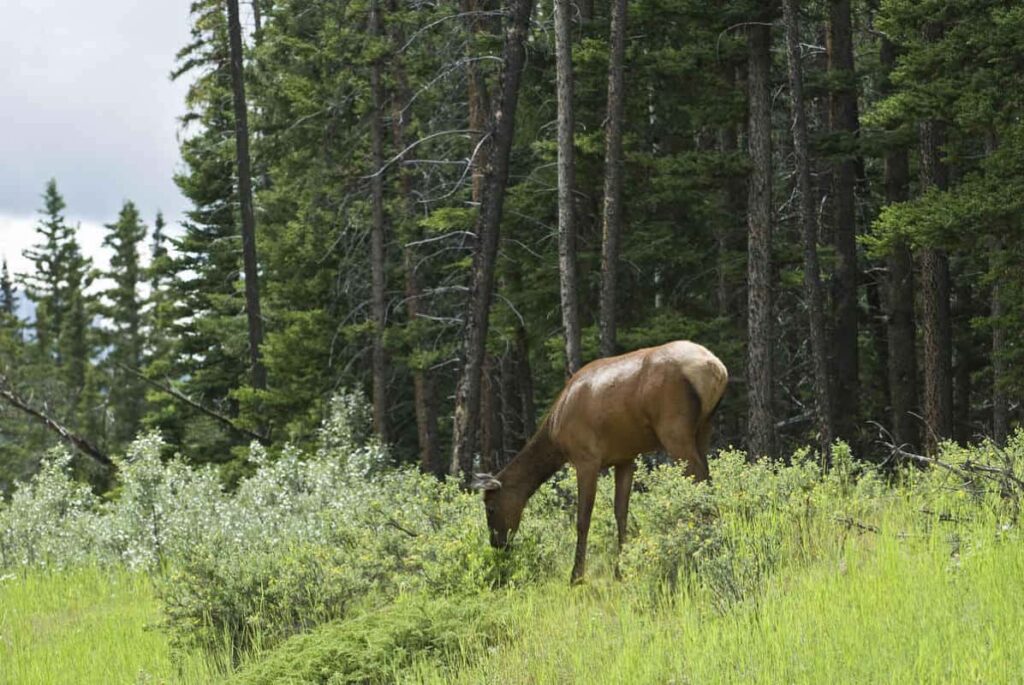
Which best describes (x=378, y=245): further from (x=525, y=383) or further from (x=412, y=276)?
(x=525, y=383)

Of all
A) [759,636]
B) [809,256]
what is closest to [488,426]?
[809,256]

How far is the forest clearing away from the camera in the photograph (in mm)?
8398

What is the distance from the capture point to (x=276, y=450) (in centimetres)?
2834

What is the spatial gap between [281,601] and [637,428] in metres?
3.34

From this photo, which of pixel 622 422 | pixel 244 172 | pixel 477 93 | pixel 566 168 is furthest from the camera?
pixel 244 172

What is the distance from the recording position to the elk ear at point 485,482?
1060 cm

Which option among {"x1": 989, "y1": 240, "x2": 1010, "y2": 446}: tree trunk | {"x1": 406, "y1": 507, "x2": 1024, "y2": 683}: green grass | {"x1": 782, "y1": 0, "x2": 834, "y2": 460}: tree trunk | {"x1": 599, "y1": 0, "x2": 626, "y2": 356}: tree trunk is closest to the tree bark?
{"x1": 989, "y1": 240, "x2": 1010, "y2": 446}: tree trunk

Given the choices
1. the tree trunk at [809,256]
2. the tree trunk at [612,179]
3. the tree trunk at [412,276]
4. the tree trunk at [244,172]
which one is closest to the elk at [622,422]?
the tree trunk at [612,179]

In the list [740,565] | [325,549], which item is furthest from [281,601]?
[740,565]

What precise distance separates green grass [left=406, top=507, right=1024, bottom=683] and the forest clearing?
0.13 feet

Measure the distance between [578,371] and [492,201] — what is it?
7.10m

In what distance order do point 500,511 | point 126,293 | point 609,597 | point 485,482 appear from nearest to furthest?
point 609,597 → point 485,482 → point 500,511 → point 126,293

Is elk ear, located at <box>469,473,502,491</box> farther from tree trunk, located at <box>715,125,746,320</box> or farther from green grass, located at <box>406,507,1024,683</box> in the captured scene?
tree trunk, located at <box>715,125,746,320</box>

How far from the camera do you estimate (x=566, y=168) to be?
19.8 metres
